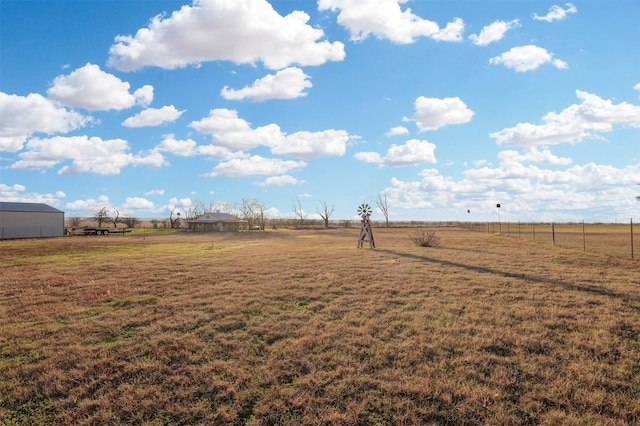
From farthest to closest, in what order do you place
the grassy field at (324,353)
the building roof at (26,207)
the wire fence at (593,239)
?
1. the building roof at (26,207)
2. the wire fence at (593,239)
3. the grassy field at (324,353)

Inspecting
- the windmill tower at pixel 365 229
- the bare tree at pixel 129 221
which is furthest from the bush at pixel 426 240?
the bare tree at pixel 129 221

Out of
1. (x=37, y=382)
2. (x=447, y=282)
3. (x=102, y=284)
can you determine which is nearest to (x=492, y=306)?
(x=447, y=282)

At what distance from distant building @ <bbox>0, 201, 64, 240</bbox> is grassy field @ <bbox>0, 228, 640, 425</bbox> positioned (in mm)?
45491

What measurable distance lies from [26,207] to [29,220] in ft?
7.17

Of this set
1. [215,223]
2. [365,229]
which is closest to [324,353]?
[365,229]

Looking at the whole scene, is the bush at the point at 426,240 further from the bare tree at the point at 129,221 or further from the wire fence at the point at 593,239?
the bare tree at the point at 129,221

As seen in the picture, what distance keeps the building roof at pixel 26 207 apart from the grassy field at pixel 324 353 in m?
46.4

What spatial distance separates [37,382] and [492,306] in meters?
8.25

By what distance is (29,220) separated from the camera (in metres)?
48.0

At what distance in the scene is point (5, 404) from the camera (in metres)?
4.82

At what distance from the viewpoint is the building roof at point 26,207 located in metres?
46.9

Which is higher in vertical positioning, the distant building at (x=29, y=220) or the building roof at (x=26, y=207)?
the building roof at (x=26, y=207)

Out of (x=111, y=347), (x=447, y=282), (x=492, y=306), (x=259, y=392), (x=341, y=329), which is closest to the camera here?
(x=259, y=392)

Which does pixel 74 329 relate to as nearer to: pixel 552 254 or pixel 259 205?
pixel 552 254
